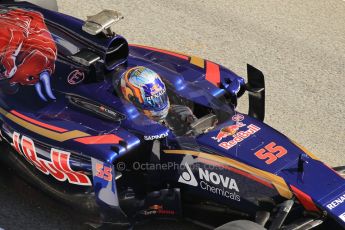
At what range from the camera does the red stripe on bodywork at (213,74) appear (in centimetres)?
698

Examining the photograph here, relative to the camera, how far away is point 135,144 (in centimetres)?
599

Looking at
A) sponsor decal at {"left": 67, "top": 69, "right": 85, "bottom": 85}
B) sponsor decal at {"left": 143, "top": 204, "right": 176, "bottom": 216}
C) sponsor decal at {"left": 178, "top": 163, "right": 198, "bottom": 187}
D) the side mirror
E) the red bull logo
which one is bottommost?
sponsor decal at {"left": 143, "top": 204, "right": 176, "bottom": 216}

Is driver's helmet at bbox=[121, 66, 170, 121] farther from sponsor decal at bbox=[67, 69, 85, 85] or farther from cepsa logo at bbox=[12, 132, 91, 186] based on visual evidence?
cepsa logo at bbox=[12, 132, 91, 186]

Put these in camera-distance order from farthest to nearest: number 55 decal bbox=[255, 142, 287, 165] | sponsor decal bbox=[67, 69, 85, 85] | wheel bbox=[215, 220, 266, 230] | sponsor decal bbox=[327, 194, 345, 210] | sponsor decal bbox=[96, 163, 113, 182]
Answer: sponsor decal bbox=[67, 69, 85, 85] → number 55 decal bbox=[255, 142, 287, 165] → sponsor decal bbox=[96, 163, 113, 182] → sponsor decal bbox=[327, 194, 345, 210] → wheel bbox=[215, 220, 266, 230]

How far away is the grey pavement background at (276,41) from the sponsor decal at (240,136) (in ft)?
5.31

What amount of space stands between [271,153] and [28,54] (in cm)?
239

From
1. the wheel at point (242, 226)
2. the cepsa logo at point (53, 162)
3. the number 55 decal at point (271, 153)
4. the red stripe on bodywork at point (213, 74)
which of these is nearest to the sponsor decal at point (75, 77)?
the cepsa logo at point (53, 162)

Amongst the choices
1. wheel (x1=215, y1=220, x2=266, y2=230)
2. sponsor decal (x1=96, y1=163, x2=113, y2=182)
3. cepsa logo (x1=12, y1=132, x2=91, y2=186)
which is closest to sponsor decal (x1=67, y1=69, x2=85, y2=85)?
cepsa logo (x1=12, y1=132, x2=91, y2=186)

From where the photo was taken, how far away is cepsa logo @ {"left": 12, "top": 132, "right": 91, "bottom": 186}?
612 centimetres

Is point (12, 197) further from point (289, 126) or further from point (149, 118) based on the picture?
point (289, 126)

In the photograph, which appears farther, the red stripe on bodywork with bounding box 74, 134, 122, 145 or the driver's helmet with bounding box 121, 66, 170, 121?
the driver's helmet with bounding box 121, 66, 170, 121

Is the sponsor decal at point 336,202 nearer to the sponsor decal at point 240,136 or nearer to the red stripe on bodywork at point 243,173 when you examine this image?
the red stripe on bodywork at point 243,173

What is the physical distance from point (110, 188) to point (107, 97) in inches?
35.2

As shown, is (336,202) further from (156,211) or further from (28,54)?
(28,54)
